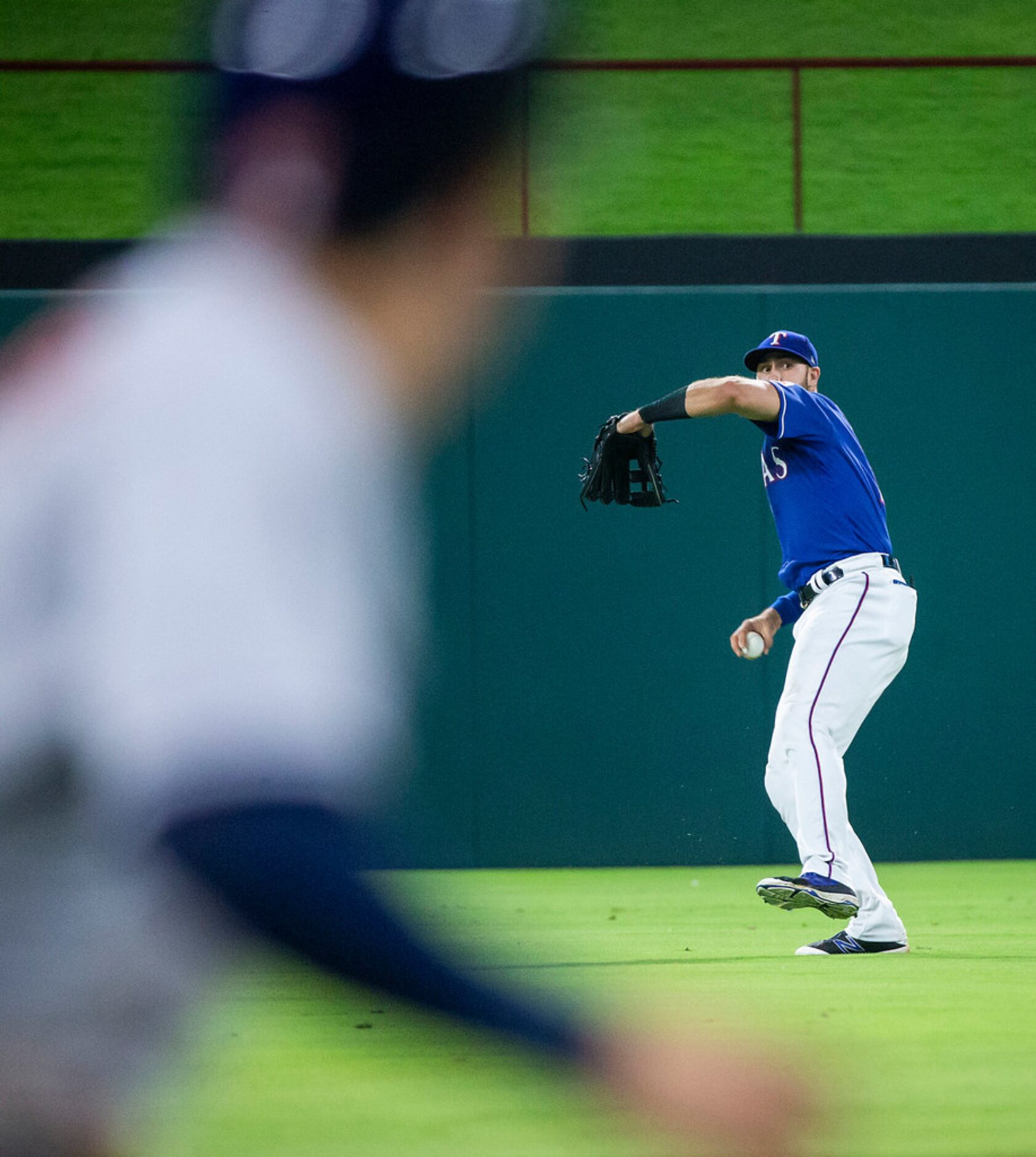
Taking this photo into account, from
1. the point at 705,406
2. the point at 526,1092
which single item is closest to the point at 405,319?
the point at 526,1092

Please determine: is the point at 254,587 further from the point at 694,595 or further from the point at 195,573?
the point at 694,595

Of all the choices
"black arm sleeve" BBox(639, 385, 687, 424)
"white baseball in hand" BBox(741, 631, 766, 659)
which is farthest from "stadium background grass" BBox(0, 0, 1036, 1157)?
"white baseball in hand" BBox(741, 631, 766, 659)

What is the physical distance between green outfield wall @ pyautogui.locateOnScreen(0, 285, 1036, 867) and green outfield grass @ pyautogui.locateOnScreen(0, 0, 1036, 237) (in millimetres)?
5013

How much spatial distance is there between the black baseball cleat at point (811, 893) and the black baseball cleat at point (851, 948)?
413 millimetres

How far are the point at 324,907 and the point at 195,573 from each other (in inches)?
13.3

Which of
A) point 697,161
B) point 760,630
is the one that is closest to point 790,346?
point 760,630

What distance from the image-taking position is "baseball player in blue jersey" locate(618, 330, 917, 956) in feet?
20.0

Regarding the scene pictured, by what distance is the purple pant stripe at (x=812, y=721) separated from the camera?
5.96m

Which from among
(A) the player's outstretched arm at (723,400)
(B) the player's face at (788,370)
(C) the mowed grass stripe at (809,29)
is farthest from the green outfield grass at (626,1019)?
(C) the mowed grass stripe at (809,29)

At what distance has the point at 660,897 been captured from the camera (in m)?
8.35

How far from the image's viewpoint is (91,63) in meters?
11.9

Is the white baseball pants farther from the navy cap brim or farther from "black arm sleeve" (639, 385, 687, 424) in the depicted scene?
the navy cap brim

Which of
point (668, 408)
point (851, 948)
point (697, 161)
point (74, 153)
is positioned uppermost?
point (74, 153)

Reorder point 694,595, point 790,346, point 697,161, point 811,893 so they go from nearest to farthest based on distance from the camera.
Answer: point 811,893 < point 790,346 < point 694,595 < point 697,161
